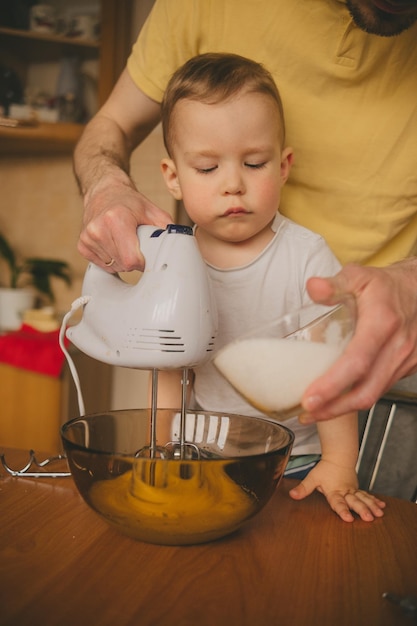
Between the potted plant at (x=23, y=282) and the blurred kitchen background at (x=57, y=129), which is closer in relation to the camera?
the blurred kitchen background at (x=57, y=129)

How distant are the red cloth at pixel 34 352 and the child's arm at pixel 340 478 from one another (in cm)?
163

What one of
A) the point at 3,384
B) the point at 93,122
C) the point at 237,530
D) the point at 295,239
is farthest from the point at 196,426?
the point at 3,384

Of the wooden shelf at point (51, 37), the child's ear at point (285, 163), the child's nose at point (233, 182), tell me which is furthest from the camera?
the wooden shelf at point (51, 37)

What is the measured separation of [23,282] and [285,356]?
2681 mm

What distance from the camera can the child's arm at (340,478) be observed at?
2.83 ft

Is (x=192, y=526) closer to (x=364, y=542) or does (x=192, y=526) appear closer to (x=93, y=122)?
(x=364, y=542)

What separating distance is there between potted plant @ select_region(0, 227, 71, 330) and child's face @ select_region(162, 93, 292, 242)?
6.37ft

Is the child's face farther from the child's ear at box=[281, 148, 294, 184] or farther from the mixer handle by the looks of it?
the mixer handle

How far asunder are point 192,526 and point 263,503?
0.31ft

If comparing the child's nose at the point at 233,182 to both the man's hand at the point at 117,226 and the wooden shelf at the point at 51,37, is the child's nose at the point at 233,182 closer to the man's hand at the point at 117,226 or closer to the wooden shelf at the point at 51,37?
the man's hand at the point at 117,226

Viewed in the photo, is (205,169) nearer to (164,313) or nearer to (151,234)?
(151,234)

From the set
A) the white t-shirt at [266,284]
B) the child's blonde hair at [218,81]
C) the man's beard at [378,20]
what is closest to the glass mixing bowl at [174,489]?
the white t-shirt at [266,284]

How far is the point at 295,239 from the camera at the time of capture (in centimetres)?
119

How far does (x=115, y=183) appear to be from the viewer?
3.38 ft
